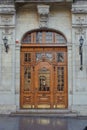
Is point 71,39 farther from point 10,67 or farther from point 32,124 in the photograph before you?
point 32,124

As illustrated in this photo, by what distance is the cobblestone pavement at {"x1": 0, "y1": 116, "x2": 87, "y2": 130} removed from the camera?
12445mm

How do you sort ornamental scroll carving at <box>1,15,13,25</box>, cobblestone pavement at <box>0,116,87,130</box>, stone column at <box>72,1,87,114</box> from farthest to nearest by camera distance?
ornamental scroll carving at <box>1,15,13,25</box>
stone column at <box>72,1,87,114</box>
cobblestone pavement at <box>0,116,87,130</box>

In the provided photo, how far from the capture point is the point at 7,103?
15.6 metres

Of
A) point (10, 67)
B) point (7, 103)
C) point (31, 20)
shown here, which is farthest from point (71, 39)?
point (7, 103)

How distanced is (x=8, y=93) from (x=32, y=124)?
3.01 m

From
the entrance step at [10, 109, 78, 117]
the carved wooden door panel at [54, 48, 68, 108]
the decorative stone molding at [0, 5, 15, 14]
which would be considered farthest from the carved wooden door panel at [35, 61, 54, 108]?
the decorative stone molding at [0, 5, 15, 14]

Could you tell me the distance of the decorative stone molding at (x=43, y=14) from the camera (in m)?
15.7

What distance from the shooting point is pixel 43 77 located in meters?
16.4

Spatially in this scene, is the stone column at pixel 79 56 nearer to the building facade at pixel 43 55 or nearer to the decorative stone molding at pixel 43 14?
the building facade at pixel 43 55

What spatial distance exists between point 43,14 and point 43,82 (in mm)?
3398

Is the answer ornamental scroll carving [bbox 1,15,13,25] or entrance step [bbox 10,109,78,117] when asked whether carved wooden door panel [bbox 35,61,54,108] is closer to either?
entrance step [bbox 10,109,78,117]

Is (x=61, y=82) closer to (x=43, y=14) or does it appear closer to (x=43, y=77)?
(x=43, y=77)

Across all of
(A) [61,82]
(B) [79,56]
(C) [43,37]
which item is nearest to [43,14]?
(C) [43,37]

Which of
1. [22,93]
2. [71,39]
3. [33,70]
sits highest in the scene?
[71,39]
